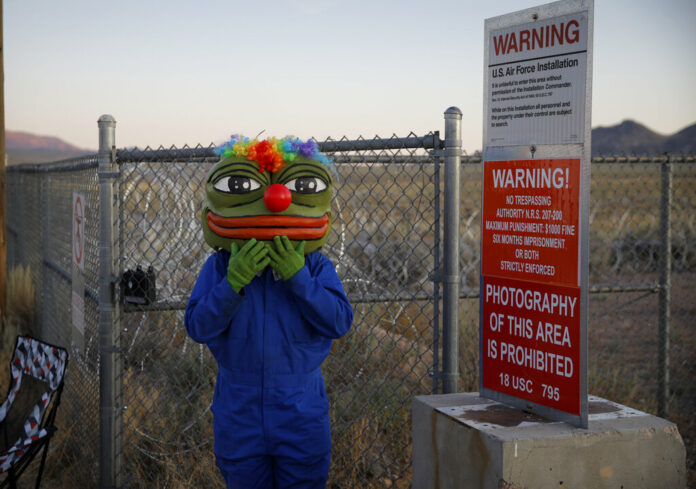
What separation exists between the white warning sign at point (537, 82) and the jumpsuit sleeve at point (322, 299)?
2.94ft

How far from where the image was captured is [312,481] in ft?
9.32

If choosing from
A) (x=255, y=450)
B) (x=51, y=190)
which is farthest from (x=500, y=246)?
(x=51, y=190)

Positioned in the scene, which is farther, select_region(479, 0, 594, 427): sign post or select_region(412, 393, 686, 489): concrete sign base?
select_region(479, 0, 594, 427): sign post

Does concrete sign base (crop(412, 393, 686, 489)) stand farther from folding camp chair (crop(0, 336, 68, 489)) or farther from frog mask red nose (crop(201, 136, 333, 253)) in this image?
folding camp chair (crop(0, 336, 68, 489))

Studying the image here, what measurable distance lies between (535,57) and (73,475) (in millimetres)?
3956

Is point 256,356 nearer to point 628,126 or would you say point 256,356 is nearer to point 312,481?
point 312,481

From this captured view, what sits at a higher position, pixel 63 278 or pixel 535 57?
pixel 535 57

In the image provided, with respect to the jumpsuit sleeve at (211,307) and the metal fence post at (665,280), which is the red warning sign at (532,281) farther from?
the metal fence post at (665,280)

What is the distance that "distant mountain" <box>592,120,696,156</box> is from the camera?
104 m

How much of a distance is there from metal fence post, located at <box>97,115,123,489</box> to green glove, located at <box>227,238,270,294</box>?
1561 millimetres

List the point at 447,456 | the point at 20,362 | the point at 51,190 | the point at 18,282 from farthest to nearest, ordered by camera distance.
Result: the point at 18,282
the point at 51,190
the point at 20,362
the point at 447,456

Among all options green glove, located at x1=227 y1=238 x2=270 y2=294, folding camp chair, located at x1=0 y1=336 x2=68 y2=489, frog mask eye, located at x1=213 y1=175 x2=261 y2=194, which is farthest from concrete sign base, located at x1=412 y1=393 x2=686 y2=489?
folding camp chair, located at x1=0 y1=336 x2=68 y2=489

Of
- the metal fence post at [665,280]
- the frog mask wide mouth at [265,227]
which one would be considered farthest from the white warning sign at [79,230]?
the metal fence post at [665,280]

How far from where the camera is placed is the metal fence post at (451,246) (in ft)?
10.3
